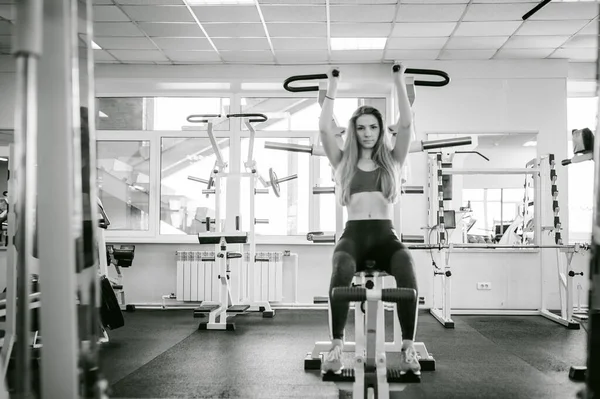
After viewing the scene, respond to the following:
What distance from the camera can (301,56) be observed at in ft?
18.3

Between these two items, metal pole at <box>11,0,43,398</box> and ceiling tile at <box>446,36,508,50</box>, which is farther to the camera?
ceiling tile at <box>446,36,508,50</box>

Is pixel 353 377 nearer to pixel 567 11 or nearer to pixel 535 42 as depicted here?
pixel 567 11

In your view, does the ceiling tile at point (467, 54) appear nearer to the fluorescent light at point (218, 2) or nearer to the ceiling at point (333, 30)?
the ceiling at point (333, 30)

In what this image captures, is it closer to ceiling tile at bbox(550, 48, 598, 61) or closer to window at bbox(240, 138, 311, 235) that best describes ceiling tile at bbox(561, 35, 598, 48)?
ceiling tile at bbox(550, 48, 598, 61)

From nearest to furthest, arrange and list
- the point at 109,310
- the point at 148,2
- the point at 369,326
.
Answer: the point at 369,326 → the point at 109,310 → the point at 148,2

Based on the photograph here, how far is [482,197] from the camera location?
6168mm

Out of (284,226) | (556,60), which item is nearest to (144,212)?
(284,226)

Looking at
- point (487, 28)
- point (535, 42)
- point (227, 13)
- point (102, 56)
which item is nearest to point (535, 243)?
point (535, 42)

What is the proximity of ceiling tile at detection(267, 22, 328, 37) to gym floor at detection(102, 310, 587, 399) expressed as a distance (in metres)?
2.80

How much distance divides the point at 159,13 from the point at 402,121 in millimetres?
3113

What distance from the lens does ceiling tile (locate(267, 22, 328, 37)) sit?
474 cm

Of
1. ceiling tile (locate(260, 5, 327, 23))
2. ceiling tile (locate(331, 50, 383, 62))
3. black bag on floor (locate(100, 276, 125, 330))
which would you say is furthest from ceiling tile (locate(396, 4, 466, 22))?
black bag on floor (locate(100, 276, 125, 330))

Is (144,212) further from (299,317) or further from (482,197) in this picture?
(482,197)

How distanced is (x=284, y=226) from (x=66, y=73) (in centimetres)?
520
